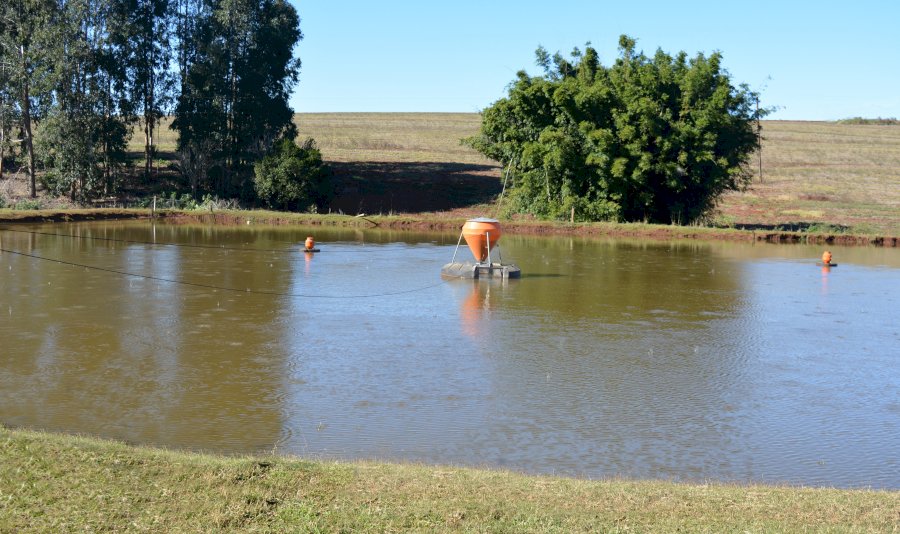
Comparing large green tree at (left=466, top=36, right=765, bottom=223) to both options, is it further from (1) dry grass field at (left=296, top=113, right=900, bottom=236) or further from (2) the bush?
(2) the bush

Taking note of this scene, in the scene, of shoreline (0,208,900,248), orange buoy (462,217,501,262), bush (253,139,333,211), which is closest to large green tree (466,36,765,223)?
shoreline (0,208,900,248)

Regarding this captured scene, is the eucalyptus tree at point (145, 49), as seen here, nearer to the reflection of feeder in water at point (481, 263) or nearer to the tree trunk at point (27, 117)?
the tree trunk at point (27, 117)

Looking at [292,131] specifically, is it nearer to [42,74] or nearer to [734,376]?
[42,74]

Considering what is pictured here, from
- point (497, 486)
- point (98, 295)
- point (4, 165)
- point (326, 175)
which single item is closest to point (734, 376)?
point (497, 486)

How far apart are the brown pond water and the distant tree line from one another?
2074cm

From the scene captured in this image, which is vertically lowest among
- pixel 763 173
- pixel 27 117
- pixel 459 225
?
pixel 459 225

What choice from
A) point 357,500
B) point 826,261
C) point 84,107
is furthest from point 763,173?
point 357,500

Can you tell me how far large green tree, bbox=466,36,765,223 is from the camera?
40.8 meters

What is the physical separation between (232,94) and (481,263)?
29.8 meters

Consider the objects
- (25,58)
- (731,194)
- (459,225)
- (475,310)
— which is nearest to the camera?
(475,310)

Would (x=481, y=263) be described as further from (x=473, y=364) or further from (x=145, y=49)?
(x=145, y=49)

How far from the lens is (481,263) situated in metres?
24.0

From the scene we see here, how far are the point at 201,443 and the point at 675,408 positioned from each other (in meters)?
5.39

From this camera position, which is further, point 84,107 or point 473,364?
point 84,107
